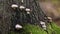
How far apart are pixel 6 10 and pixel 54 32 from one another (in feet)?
3.34

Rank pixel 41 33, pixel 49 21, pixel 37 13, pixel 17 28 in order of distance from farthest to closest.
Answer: pixel 49 21 → pixel 37 13 → pixel 41 33 → pixel 17 28

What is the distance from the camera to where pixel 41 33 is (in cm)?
Answer: 272

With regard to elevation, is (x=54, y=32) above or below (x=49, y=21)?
below

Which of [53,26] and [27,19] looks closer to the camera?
[27,19]

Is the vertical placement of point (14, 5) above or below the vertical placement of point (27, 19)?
above

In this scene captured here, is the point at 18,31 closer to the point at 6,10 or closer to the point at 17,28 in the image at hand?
the point at 17,28

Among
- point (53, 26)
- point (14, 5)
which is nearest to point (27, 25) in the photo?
point (14, 5)

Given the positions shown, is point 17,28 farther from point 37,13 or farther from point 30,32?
point 37,13

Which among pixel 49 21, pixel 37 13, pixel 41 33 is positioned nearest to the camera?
pixel 41 33

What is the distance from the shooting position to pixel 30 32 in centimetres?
263

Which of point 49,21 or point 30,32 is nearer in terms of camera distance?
point 30,32

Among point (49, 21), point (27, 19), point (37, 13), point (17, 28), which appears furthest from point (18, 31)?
point (49, 21)

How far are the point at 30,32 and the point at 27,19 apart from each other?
23cm

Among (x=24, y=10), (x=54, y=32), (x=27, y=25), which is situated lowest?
(x=54, y=32)
